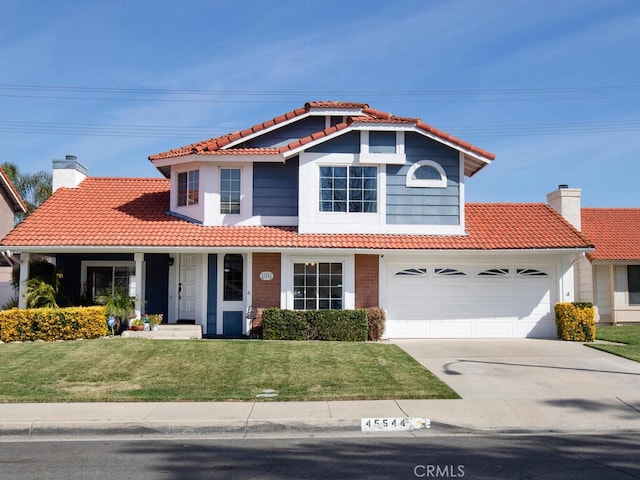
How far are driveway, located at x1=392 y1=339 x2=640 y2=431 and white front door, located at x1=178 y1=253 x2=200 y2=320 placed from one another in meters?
6.16

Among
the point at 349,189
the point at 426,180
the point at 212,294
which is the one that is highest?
the point at 426,180

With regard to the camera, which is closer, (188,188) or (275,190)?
(275,190)

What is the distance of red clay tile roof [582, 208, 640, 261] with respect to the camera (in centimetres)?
2295

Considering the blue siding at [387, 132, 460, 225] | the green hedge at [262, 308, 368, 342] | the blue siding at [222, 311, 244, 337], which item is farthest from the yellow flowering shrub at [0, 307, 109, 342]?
the blue siding at [387, 132, 460, 225]

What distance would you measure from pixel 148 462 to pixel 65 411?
3.07 meters

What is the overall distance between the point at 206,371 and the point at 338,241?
6.19 m

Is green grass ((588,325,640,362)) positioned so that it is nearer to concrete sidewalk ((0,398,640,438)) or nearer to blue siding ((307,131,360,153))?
concrete sidewalk ((0,398,640,438))

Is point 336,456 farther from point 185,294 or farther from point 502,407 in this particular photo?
point 185,294

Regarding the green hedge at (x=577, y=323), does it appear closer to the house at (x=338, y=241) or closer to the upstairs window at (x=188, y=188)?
the house at (x=338, y=241)

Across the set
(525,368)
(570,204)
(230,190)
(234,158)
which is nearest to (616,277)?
(570,204)

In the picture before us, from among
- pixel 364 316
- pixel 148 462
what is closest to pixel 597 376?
pixel 364 316

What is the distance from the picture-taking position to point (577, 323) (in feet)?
57.6

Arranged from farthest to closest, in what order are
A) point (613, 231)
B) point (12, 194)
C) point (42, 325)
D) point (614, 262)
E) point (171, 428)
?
point (12, 194) < point (613, 231) < point (614, 262) < point (42, 325) < point (171, 428)

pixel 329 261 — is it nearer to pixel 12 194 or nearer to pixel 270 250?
pixel 270 250
